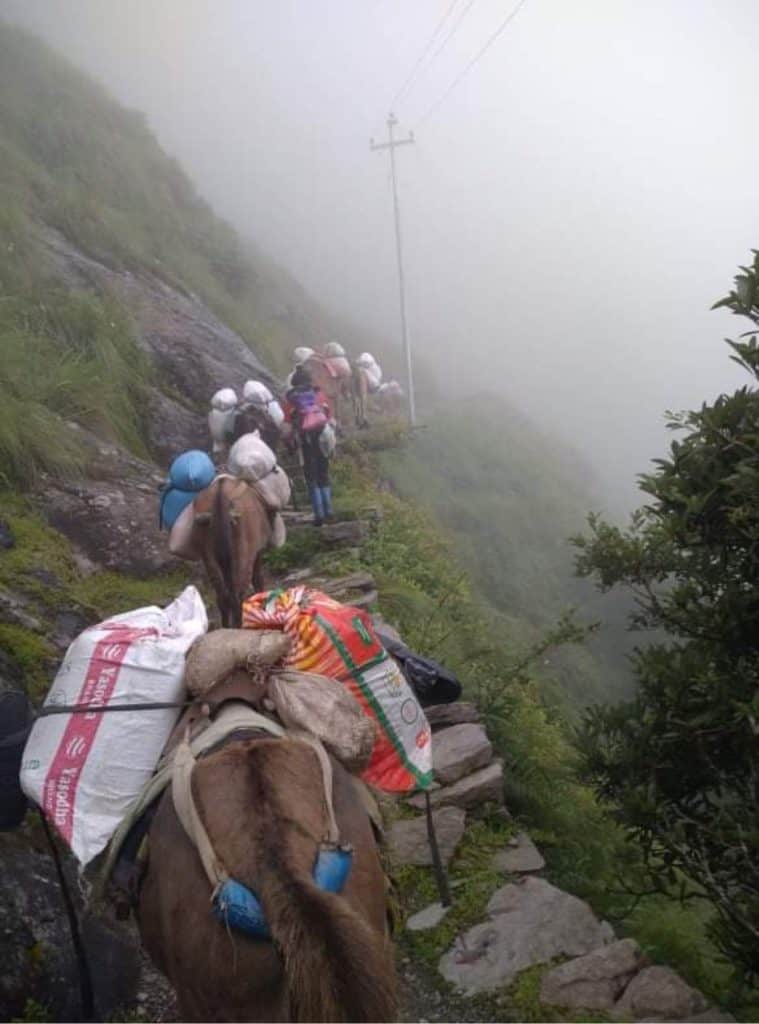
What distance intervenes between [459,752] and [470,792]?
0.41 m

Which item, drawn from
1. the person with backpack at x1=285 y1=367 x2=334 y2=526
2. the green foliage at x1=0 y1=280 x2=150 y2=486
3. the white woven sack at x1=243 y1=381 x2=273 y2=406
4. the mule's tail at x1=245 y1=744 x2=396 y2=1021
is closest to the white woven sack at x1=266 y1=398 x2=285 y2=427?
the white woven sack at x1=243 y1=381 x2=273 y2=406

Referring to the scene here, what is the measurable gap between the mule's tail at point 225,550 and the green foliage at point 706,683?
3990 mm

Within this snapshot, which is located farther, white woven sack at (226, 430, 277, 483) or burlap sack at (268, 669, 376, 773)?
white woven sack at (226, 430, 277, 483)

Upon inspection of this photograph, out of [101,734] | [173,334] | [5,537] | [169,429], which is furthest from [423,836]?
[173,334]

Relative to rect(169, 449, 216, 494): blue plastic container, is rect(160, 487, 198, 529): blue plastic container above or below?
below

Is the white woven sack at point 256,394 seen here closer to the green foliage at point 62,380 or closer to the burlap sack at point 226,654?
the green foliage at point 62,380

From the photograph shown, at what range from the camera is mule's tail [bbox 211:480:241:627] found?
24.9ft

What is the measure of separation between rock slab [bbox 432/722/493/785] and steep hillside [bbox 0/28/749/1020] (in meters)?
0.33

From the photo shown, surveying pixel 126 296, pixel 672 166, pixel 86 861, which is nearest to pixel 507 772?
pixel 86 861

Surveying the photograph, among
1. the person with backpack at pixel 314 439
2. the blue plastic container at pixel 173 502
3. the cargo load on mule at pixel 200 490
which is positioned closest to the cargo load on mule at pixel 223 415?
the person with backpack at pixel 314 439

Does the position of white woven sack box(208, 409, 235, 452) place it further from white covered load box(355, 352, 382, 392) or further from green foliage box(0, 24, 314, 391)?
white covered load box(355, 352, 382, 392)

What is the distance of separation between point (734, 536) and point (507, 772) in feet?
11.7

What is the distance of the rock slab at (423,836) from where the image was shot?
5.79 meters

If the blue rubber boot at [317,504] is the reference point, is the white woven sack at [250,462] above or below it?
above
